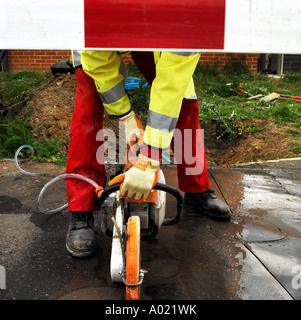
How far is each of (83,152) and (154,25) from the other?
125 centimetres

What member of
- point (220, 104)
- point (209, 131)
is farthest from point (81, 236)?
point (220, 104)

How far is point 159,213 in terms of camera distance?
211cm

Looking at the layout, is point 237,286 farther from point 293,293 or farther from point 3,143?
point 3,143

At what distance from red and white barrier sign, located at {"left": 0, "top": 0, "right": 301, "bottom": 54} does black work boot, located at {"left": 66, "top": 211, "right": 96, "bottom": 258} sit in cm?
131

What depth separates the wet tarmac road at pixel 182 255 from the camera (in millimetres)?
2025

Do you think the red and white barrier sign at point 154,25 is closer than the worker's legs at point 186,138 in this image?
Yes

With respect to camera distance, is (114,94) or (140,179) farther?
(114,94)

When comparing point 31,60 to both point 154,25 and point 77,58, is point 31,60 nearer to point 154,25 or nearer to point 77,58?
point 77,58

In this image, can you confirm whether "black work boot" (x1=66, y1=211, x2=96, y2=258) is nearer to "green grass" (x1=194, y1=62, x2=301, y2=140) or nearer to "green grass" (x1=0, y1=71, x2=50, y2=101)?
"green grass" (x1=194, y1=62, x2=301, y2=140)

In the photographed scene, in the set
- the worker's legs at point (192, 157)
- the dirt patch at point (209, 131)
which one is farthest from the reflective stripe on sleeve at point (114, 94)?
the dirt patch at point (209, 131)

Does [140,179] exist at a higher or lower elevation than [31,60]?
lower

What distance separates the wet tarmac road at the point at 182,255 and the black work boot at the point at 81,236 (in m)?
0.06

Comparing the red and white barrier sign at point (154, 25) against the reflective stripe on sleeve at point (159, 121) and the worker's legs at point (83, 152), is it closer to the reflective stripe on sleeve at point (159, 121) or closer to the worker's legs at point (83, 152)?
the reflective stripe on sleeve at point (159, 121)

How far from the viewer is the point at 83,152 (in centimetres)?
248
